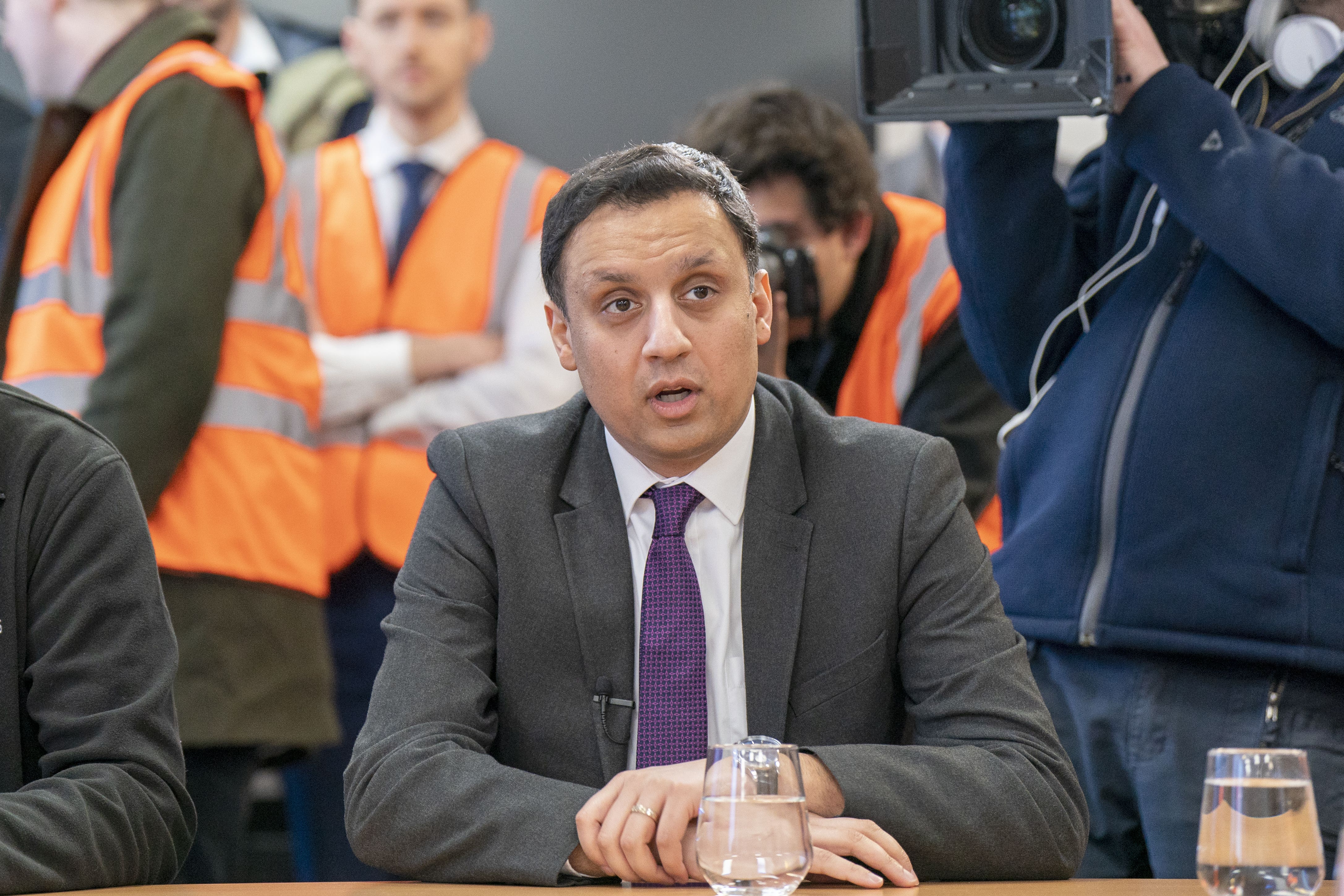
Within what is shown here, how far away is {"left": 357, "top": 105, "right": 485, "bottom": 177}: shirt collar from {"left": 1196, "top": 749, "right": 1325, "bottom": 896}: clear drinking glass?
9.93 ft

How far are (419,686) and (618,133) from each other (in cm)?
243

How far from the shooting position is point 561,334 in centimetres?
195

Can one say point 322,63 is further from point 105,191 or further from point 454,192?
point 105,191

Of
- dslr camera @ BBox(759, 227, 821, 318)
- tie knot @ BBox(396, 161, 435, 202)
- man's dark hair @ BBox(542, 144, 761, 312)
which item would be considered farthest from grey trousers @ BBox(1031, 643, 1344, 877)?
tie knot @ BBox(396, 161, 435, 202)

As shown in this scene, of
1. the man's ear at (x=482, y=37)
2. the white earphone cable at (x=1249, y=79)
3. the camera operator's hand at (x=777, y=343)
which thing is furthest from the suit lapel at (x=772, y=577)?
the man's ear at (x=482, y=37)

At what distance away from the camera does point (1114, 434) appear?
83.1 inches

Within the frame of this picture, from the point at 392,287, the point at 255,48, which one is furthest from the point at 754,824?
the point at 255,48

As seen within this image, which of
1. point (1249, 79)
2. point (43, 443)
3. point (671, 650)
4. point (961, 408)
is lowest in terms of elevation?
point (961, 408)

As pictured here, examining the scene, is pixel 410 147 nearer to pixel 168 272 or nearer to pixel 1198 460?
pixel 168 272

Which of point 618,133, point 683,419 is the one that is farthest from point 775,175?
point 683,419

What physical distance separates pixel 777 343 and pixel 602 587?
1.29m

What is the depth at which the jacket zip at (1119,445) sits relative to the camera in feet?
6.77

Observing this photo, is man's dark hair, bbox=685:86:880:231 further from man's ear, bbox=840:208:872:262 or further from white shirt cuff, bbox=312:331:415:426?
white shirt cuff, bbox=312:331:415:426

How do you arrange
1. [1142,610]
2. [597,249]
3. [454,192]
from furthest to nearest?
[454,192] → [1142,610] → [597,249]
